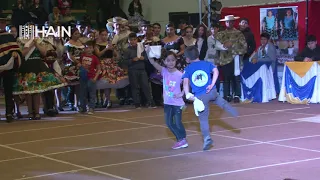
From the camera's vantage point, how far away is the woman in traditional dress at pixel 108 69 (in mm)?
15118

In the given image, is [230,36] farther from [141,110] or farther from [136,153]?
[136,153]

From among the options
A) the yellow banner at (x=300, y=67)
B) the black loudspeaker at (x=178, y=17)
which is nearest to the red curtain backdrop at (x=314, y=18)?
the yellow banner at (x=300, y=67)

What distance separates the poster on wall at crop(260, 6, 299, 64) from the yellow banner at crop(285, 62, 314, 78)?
206 centimetres

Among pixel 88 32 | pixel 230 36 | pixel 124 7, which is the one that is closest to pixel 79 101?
pixel 88 32

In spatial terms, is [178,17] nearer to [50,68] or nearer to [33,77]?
[50,68]

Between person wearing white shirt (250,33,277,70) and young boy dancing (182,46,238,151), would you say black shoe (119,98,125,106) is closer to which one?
person wearing white shirt (250,33,277,70)

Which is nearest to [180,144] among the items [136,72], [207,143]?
[207,143]

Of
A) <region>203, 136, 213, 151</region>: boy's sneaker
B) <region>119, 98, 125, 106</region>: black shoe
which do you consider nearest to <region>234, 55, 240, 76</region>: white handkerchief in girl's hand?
→ <region>119, 98, 125, 106</region>: black shoe

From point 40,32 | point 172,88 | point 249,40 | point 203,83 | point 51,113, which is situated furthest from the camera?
point 249,40

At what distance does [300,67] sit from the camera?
1488cm

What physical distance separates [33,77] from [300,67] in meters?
6.35

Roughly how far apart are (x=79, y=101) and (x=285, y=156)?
23.9 feet

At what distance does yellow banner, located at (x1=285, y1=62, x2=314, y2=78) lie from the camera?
48.2ft

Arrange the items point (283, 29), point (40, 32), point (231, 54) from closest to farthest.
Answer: point (40, 32) < point (231, 54) < point (283, 29)
